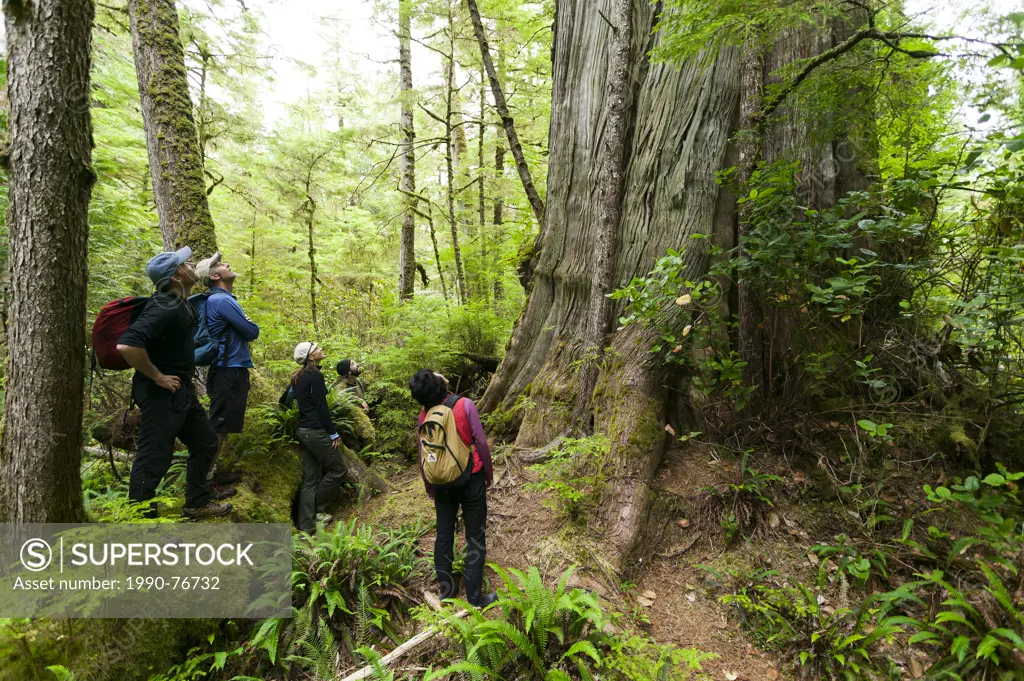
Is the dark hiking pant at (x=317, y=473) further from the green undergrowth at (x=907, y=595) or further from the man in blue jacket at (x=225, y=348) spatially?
the green undergrowth at (x=907, y=595)

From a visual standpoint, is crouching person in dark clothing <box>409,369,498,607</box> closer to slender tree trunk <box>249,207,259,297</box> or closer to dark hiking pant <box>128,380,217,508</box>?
dark hiking pant <box>128,380,217,508</box>

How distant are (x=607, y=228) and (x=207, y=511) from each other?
488 centimetres

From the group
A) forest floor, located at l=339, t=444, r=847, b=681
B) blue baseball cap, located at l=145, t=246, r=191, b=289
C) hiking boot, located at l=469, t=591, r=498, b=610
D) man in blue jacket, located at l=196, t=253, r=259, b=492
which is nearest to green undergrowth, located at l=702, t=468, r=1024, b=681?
forest floor, located at l=339, t=444, r=847, b=681

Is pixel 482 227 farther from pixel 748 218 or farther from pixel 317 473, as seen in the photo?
pixel 748 218

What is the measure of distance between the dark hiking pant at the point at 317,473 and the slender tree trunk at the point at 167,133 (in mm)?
2774

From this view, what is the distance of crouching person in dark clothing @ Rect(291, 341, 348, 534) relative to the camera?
16.5 feet

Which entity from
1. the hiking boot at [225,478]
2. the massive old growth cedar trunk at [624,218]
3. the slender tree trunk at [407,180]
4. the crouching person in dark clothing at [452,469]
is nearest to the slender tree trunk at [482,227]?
the slender tree trunk at [407,180]

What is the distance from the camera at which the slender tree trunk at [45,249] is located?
2.87 metres

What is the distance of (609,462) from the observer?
172 inches

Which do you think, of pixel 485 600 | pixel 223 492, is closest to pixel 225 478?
pixel 223 492

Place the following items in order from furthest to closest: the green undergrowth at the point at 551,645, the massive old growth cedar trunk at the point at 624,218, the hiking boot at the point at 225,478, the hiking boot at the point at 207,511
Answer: the hiking boot at the point at 225,478 → the massive old growth cedar trunk at the point at 624,218 → the hiking boot at the point at 207,511 → the green undergrowth at the point at 551,645

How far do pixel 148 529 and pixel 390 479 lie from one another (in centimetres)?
316

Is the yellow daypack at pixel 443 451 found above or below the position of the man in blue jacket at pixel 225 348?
below

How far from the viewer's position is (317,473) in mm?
5273
